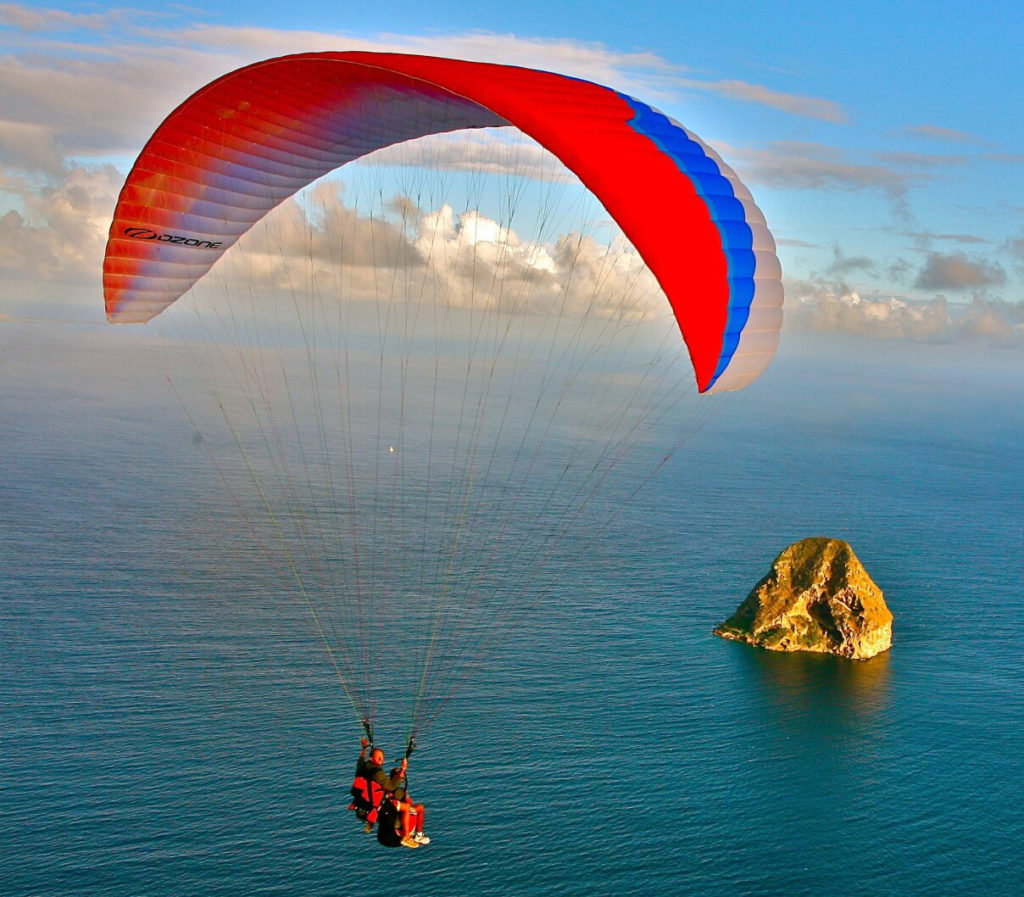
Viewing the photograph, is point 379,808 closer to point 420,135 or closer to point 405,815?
point 405,815

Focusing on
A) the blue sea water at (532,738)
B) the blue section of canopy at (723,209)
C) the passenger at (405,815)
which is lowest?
the blue sea water at (532,738)

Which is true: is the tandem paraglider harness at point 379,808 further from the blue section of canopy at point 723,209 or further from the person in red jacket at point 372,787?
the blue section of canopy at point 723,209

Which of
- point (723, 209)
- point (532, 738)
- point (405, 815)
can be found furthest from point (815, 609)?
point (405, 815)

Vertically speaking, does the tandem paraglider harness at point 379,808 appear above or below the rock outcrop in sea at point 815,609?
above

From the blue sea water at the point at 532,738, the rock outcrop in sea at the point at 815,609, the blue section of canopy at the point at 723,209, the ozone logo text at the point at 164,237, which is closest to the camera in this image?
the blue section of canopy at the point at 723,209

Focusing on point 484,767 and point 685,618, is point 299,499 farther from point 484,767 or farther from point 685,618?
point 484,767

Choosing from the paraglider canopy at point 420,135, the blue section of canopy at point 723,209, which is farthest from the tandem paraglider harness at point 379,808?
the blue section of canopy at point 723,209

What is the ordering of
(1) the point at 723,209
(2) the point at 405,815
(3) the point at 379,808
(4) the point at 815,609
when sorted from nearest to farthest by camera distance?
(2) the point at 405,815
(3) the point at 379,808
(1) the point at 723,209
(4) the point at 815,609
